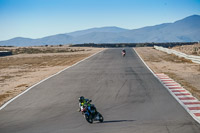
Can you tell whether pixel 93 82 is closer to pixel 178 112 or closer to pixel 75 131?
pixel 178 112

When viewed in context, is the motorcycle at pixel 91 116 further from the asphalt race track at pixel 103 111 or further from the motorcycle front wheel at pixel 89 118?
the asphalt race track at pixel 103 111

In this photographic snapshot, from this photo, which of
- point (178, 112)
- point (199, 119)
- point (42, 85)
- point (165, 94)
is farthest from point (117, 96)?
point (42, 85)

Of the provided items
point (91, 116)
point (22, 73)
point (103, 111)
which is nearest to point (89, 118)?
point (91, 116)

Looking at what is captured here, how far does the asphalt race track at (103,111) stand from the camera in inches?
354

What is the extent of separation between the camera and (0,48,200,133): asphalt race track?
9.00 meters

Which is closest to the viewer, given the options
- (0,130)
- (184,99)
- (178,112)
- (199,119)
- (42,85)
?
(0,130)

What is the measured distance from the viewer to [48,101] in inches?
520

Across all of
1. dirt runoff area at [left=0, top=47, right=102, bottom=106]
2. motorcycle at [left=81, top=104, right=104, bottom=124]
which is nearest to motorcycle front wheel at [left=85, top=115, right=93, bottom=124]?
motorcycle at [left=81, top=104, right=104, bottom=124]

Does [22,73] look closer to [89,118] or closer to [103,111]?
[103,111]

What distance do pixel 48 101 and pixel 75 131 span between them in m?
4.83

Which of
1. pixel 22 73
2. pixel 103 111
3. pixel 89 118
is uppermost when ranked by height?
pixel 89 118

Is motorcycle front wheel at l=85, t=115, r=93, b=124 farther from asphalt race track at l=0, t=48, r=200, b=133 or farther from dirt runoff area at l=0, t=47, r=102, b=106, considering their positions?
dirt runoff area at l=0, t=47, r=102, b=106

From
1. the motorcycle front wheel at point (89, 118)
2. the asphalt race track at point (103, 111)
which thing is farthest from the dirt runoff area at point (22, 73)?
the motorcycle front wheel at point (89, 118)

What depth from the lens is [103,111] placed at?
1103 centimetres
